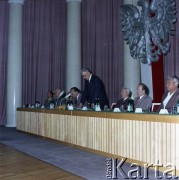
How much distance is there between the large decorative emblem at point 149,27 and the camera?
635cm

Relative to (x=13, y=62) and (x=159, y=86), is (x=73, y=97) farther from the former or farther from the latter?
(x=13, y=62)

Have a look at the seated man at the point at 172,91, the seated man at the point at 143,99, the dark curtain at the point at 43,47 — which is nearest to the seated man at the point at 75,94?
the seated man at the point at 143,99

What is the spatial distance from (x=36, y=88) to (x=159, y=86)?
15.9ft

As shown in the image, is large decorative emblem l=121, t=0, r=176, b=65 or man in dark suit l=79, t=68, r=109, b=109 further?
large decorative emblem l=121, t=0, r=176, b=65

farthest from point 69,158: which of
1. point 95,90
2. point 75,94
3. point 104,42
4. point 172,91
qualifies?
point 104,42

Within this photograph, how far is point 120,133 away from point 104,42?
579cm

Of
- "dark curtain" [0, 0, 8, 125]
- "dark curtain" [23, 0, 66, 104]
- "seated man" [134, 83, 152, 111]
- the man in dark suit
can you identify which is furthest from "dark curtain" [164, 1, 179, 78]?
"dark curtain" [0, 0, 8, 125]

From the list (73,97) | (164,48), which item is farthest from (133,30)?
(73,97)

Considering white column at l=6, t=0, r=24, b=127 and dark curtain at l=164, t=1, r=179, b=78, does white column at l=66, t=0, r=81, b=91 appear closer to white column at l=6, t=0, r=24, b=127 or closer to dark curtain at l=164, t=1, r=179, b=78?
white column at l=6, t=0, r=24, b=127

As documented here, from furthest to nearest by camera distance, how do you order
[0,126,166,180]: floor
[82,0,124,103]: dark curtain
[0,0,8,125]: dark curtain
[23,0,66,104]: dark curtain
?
1. [23,0,66,104]: dark curtain
2. [0,0,8,125]: dark curtain
3. [82,0,124,103]: dark curtain
4. [0,126,166,180]: floor

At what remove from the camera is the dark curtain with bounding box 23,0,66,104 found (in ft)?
34.0

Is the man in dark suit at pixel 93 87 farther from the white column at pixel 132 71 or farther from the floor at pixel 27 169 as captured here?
the white column at pixel 132 71

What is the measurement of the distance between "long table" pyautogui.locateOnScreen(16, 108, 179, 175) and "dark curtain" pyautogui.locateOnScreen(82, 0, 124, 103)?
143 inches

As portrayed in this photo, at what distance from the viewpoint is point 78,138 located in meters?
4.93
